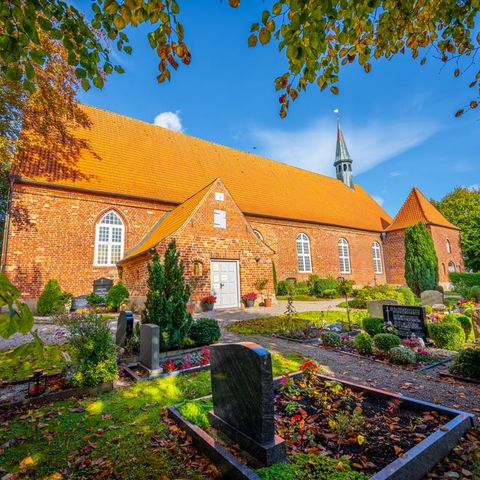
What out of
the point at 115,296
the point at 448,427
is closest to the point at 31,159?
the point at 115,296

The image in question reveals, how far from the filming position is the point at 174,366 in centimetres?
571

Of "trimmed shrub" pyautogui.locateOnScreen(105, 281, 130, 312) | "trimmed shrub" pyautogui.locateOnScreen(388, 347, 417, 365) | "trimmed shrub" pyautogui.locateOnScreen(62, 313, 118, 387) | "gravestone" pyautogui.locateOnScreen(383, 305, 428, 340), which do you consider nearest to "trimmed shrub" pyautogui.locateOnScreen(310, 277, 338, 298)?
"gravestone" pyautogui.locateOnScreen(383, 305, 428, 340)

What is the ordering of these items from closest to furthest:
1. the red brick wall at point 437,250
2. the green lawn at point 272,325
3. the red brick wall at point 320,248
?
the green lawn at point 272,325
the red brick wall at point 320,248
the red brick wall at point 437,250

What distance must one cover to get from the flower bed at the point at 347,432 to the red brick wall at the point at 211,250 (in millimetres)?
9491

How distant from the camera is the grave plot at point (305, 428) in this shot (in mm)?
2531

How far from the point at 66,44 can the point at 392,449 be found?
4743mm

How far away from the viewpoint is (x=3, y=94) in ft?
34.5

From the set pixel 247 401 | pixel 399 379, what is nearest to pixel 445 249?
pixel 399 379

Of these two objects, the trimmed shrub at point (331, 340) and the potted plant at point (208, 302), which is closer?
the trimmed shrub at point (331, 340)

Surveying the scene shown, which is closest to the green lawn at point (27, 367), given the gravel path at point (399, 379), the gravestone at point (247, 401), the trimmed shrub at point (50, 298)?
the gravestone at point (247, 401)

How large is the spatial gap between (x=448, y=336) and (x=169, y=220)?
1277 centimetres

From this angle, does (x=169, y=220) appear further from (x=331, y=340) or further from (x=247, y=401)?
(x=247, y=401)

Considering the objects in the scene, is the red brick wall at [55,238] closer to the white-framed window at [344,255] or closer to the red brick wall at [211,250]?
the red brick wall at [211,250]

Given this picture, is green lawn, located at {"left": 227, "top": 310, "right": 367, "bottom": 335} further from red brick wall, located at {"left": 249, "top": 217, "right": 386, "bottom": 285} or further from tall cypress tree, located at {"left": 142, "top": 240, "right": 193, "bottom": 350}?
red brick wall, located at {"left": 249, "top": 217, "right": 386, "bottom": 285}
